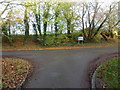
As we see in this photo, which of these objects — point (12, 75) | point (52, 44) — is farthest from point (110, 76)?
point (52, 44)

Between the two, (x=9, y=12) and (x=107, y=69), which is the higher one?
(x=9, y=12)

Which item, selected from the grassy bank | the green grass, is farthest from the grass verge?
the grassy bank

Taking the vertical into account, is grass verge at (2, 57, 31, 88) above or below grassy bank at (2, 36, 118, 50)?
below

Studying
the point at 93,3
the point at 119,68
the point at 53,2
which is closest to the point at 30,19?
the point at 53,2

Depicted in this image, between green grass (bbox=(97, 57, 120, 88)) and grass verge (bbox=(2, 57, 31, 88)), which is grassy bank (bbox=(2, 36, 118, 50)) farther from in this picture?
green grass (bbox=(97, 57, 120, 88))

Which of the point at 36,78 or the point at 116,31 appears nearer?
the point at 36,78

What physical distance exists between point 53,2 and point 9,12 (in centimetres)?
573

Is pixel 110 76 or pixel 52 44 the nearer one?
pixel 110 76

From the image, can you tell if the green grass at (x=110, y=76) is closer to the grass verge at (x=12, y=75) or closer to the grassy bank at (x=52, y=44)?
the grass verge at (x=12, y=75)

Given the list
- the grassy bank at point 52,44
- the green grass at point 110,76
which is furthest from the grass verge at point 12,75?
the grassy bank at point 52,44

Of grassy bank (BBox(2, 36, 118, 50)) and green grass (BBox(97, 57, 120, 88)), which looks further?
grassy bank (BBox(2, 36, 118, 50))

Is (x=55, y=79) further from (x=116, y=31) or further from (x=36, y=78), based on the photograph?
(x=116, y=31)

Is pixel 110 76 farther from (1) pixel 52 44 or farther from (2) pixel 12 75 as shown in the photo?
(1) pixel 52 44

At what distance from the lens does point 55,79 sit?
5.41 meters
